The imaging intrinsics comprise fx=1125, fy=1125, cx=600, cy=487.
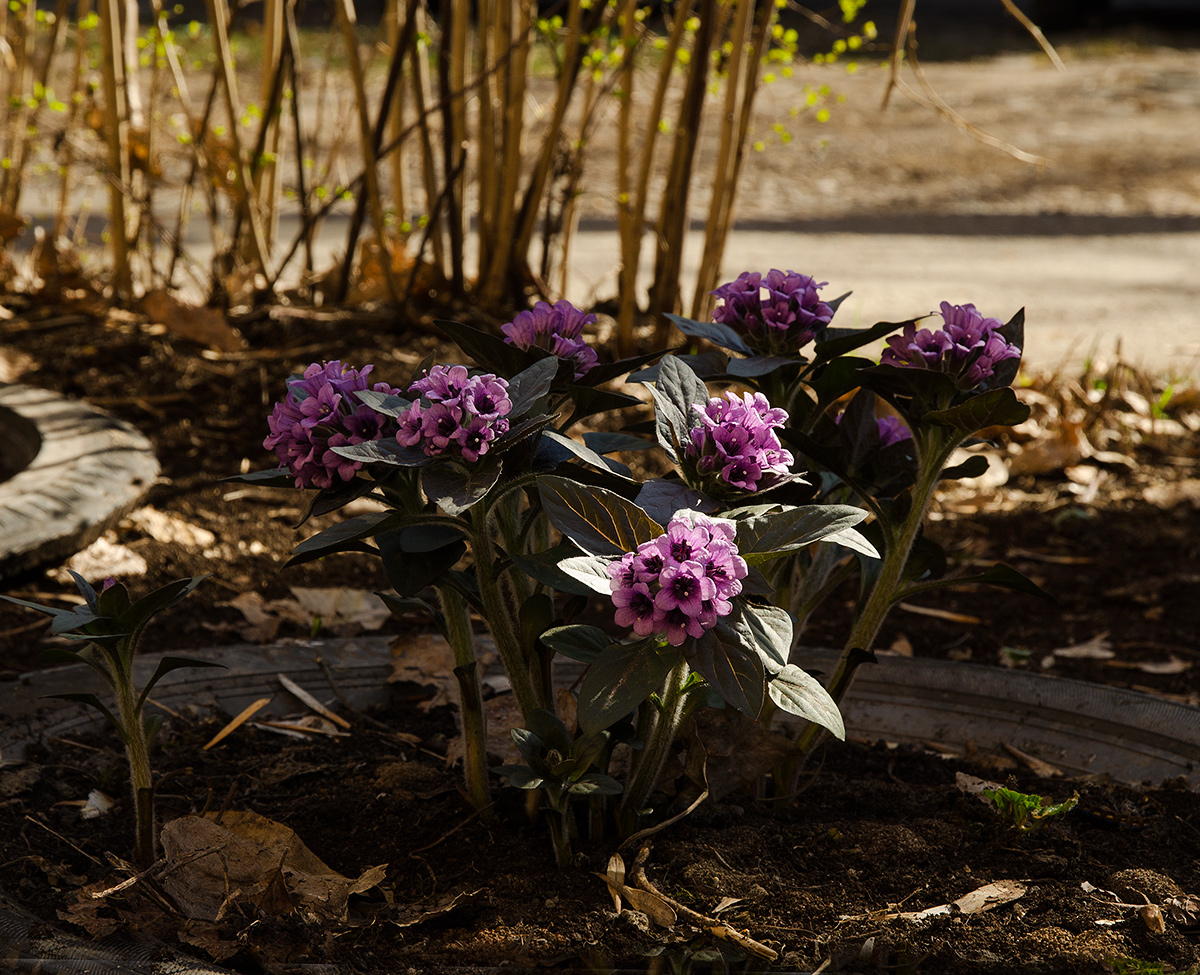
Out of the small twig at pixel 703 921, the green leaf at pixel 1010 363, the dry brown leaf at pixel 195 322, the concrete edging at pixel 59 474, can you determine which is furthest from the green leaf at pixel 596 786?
the dry brown leaf at pixel 195 322

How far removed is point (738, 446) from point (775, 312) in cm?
Answer: 27

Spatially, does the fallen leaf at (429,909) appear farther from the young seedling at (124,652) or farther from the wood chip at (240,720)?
the wood chip at (240,720)

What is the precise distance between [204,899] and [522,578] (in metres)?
0.44

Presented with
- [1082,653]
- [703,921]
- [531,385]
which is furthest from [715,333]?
[1082,653]

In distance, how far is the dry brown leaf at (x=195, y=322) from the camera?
125 inches

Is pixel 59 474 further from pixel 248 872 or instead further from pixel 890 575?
pixel 890 575

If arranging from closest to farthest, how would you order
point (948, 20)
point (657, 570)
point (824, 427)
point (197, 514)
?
point (657, 570) → point (824, 427) → point (197, 514) → point (948, 20)

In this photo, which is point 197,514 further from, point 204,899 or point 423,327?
point 204,899

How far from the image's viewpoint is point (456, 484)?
964 millimetres

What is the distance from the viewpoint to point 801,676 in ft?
3.41

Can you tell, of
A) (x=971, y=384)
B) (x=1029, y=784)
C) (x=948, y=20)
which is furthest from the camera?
(x=948, y=20)

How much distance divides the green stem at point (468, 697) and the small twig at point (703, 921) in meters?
0.19

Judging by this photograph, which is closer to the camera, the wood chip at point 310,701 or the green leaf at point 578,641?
the green leaf at point 578,641

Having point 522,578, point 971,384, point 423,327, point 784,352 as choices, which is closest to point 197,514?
point 423,327
